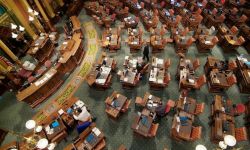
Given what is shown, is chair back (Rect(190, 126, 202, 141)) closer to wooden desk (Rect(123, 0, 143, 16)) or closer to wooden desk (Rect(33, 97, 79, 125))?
wooden desk (Rect(33, 97, 79, 125))

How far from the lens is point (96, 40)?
15.5m

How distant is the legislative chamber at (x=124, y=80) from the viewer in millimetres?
9367

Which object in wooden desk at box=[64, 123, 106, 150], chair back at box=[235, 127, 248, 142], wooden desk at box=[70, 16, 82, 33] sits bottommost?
chair back at box=[235, 127, 248, 142]

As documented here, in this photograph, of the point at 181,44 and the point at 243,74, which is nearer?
the point at 243,74

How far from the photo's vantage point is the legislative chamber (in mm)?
9367

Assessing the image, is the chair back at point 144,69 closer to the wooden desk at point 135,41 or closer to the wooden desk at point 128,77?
the wooden desk at point 128,77

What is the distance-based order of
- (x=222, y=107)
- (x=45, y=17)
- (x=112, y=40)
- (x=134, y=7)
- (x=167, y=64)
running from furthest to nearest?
1. (x=134, y=7)
2. (x=45, y=17)
3. (x=112, y=40)
4. (x=167, y=64)
5. (x=222, y=107)

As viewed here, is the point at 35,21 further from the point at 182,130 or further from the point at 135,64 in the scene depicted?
the point at 182,130

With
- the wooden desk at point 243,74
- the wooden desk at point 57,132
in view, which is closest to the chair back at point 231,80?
the wooden desk at point 243,74

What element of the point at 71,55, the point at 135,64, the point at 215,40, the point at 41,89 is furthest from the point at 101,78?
the point at 215,40

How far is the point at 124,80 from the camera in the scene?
11.2 meters

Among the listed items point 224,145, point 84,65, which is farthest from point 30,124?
point 224,145

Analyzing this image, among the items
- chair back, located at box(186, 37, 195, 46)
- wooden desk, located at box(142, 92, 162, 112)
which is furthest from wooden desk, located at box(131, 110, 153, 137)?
chair back, located at box(186, 37, 195, 46)

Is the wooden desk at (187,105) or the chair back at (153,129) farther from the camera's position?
the wooden desk at (187,105)
